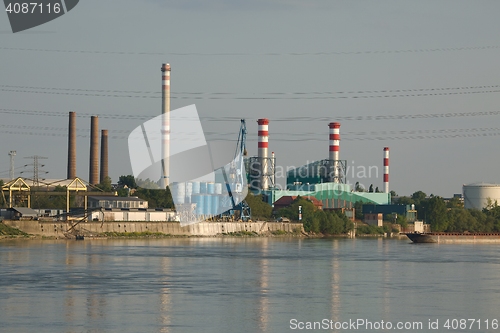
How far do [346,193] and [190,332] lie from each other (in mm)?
75714

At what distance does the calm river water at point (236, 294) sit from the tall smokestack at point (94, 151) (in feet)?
139

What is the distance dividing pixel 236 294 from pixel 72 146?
5586cm

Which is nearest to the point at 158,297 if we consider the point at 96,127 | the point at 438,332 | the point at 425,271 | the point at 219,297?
the point at 219,297

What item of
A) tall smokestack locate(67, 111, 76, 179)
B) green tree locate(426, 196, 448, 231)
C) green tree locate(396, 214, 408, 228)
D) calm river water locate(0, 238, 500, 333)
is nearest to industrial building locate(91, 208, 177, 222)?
tall smokestack locate(67, 111, 76, 179)

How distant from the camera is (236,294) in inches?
915

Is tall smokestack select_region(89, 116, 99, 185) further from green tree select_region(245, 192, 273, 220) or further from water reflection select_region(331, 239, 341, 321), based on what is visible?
water reflection select_region(331, 239, 341, 321)

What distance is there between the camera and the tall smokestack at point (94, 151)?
78438 mm

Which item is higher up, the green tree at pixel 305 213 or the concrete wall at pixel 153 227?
the green tree at pixel 305 213

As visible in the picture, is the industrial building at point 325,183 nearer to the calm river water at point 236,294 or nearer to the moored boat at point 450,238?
the moored boat at point 450,238

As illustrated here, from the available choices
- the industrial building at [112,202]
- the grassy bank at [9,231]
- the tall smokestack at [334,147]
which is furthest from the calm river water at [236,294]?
the tall smokestack at [334,147]

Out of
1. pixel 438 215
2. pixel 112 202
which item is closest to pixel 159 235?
pixel 112 202

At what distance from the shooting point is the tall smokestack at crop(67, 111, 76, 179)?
76.7 m

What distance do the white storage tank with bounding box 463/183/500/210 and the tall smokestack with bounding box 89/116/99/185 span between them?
52691 millimetres
